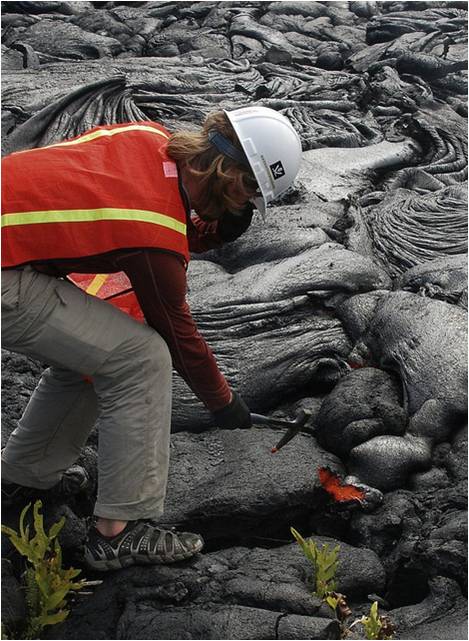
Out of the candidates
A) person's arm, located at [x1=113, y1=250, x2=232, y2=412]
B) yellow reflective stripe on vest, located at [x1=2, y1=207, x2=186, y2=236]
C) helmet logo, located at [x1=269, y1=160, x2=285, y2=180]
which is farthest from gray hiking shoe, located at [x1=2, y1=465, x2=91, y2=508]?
helmet logo, located at [x1=269, y1=160, x2=285, y2=180]

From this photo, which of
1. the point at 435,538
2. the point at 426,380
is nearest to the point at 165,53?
the point at 426,380

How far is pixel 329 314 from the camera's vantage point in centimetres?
453

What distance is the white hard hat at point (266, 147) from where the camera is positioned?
3.14 m

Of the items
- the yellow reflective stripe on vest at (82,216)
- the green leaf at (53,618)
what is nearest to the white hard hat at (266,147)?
the yellow reflective stripe on vest at (82,216)

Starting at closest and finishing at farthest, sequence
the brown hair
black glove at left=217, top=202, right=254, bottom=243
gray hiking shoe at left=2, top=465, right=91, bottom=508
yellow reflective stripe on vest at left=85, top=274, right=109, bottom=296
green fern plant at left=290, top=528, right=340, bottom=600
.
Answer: the brown hair → green fern plant at left=290, top=528, right=340, bottom=600 → black glove at left=217, top=202, right=254, bottom=243 → yellow reflective stripe on vest at left=85, top=274, right=109, bottom=296 → gray hiking shoe at left=2, top=465, right=91, bottom=508

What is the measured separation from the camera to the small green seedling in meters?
2.96

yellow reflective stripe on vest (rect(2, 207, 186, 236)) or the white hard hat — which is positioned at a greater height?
the white hard hat

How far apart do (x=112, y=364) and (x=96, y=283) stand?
44 cm

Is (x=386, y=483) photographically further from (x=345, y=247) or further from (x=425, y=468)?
(x=345, y=247)

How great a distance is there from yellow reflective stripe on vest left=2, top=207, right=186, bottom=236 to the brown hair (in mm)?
195

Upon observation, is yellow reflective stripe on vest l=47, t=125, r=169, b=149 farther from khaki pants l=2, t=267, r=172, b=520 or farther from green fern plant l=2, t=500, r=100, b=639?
green fern plant l=2, t=500, r=100, b=639

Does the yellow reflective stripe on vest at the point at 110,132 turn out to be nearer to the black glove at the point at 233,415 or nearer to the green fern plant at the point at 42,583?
the black glove at the point at 233,415

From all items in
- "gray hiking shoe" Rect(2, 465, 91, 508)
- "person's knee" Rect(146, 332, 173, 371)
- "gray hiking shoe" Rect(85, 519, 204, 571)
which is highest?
"person's knee" Rect(146, 332, 173, 371)

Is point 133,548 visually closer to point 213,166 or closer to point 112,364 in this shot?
point 112,364
